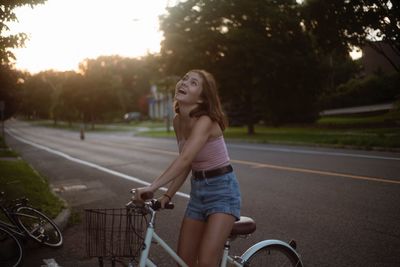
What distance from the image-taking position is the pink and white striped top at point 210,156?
10.0 ft

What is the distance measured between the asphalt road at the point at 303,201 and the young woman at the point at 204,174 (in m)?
2.07

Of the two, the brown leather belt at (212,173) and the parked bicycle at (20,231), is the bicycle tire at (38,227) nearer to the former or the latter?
the parked bicycle at (20,231)

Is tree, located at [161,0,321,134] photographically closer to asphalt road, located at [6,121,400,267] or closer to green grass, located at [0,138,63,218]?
asphalt road, located at [6,121,400,267]

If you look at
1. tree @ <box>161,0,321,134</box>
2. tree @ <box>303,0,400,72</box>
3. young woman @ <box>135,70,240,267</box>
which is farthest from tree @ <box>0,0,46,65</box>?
tree @ <box>161,0,321,134</box>

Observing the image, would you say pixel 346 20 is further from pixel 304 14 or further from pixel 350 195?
pixel 350 195

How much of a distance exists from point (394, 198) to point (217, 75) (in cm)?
2107

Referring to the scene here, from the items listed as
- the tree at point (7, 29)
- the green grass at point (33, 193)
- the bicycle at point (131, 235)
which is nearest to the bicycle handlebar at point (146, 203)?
the bicycle at point (131, 235)

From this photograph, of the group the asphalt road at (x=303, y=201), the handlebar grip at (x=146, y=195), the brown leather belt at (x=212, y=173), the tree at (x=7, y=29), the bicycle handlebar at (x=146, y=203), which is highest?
the tree at (x=7, y=29)

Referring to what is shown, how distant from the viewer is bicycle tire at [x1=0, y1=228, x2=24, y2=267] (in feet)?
16.5

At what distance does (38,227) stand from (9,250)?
975mm

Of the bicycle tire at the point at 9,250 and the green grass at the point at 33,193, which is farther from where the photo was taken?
the green grass at the point at 33,193

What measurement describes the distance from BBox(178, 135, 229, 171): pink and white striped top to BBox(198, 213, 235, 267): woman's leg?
1.15 ft

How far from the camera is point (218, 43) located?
27.7m

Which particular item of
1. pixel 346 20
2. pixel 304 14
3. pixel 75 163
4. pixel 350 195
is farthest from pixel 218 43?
pixel 350 195
